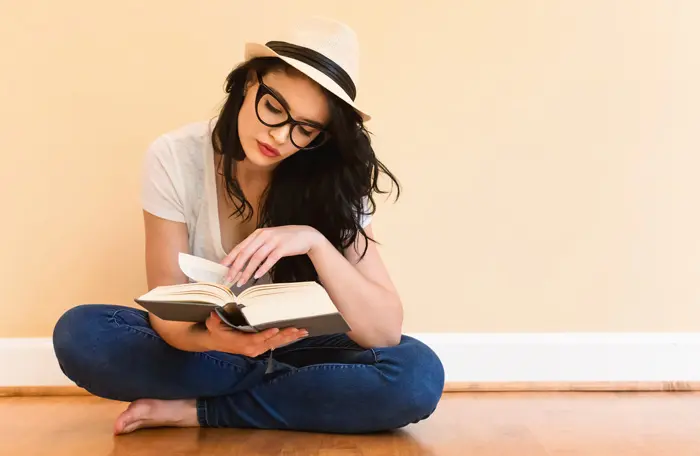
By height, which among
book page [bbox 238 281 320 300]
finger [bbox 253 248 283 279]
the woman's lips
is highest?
Answer: the woman's lips

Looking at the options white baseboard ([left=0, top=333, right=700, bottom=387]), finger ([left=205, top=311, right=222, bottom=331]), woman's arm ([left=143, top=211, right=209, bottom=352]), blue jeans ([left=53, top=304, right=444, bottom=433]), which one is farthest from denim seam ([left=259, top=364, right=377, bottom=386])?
white baseboard ([left=0, top=333, right=700, bottom=387])

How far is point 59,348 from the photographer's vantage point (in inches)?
56.0

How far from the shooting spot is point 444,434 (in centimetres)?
150

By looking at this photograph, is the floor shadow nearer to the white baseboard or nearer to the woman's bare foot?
the woman's bare foot

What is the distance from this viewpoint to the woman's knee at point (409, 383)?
1.44 m

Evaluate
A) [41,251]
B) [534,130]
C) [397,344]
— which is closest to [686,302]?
[534,130]

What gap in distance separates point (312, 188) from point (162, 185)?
0.97 ft

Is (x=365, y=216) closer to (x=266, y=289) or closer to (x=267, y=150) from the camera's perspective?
(x=267, y=150)

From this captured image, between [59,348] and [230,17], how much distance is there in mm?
947

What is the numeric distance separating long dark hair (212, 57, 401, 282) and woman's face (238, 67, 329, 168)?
92 millimetres

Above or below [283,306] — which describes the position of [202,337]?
below

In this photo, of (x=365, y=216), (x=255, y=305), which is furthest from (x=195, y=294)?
(x=365, y=216)

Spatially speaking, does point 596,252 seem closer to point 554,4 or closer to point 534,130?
point 534,130

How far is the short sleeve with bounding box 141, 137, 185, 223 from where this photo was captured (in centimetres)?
149
